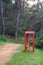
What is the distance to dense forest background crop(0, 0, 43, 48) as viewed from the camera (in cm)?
3294

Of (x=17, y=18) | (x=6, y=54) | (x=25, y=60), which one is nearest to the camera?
(x=25, y=60)

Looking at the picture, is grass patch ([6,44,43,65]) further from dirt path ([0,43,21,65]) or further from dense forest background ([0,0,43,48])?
dense forest background ([0,0,43,48])

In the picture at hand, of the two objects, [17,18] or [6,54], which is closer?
[6,54]

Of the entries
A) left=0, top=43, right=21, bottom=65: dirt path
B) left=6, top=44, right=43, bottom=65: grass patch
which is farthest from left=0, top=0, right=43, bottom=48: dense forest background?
left=6, top=44, right=43, bottom=65: grass patch

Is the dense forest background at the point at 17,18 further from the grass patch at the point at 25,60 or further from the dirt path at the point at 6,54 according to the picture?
the grass patch at the point at 25,60

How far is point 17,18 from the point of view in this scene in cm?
3319

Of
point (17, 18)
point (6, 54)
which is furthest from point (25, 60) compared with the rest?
point (17, 18)

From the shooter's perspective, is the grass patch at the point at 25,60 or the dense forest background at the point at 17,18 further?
the dense forest background at the point at 17,18

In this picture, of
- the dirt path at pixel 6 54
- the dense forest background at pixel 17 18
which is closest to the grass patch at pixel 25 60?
the dirt path at pixel 6 54

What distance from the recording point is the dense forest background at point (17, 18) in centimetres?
3294

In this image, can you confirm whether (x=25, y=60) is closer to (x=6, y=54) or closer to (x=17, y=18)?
(x=6, y=54)

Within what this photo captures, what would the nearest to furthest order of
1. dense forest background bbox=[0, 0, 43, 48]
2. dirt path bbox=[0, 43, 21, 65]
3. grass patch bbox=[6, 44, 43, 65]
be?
grass patch bbox=[6, 44, 43, 65] < dirt path bbox=[0, 43, 21, 65] < dense forest background bbox=[0, 0, 43, 48]

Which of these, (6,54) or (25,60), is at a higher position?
(25,60)

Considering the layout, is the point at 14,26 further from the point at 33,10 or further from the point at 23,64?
the point at 23,64
